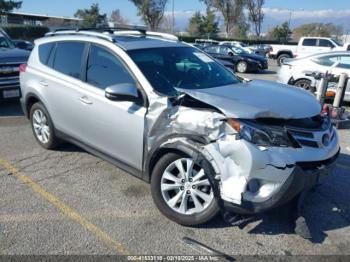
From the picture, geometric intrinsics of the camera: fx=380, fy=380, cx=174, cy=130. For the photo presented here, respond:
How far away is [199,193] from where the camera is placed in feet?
11.5

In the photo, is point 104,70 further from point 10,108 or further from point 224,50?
point 224,50

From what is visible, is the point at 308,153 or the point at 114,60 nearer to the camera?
the point at 308,153

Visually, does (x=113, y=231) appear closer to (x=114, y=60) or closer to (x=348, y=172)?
(x=114, y=60)

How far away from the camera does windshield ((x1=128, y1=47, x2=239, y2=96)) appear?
398 cm

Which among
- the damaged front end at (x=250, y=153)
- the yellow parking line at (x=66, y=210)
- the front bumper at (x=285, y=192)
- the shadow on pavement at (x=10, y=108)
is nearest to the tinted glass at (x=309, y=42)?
the shadow on pavement at (x=10, y=108)

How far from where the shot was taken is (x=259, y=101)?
140 inches

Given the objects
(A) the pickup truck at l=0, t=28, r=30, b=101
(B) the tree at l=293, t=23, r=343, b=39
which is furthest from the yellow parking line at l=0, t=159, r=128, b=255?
(B) the tree at l=293, t=23, r=343, b=39

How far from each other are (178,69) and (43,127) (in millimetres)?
2361

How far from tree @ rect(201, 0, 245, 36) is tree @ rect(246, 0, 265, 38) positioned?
157 centimetres

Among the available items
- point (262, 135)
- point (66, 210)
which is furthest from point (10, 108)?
point (262, 135)

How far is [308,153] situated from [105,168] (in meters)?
2.67

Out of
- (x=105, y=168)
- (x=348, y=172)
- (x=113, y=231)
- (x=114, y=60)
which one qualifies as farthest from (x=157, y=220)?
(x=348, y=172)

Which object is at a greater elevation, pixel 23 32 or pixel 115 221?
pixel 115 221

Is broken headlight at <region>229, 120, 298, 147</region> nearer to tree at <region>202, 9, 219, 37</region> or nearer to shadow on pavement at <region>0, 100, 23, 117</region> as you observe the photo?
shadow on pavement at <region>0, 100, 23, 117</region>
